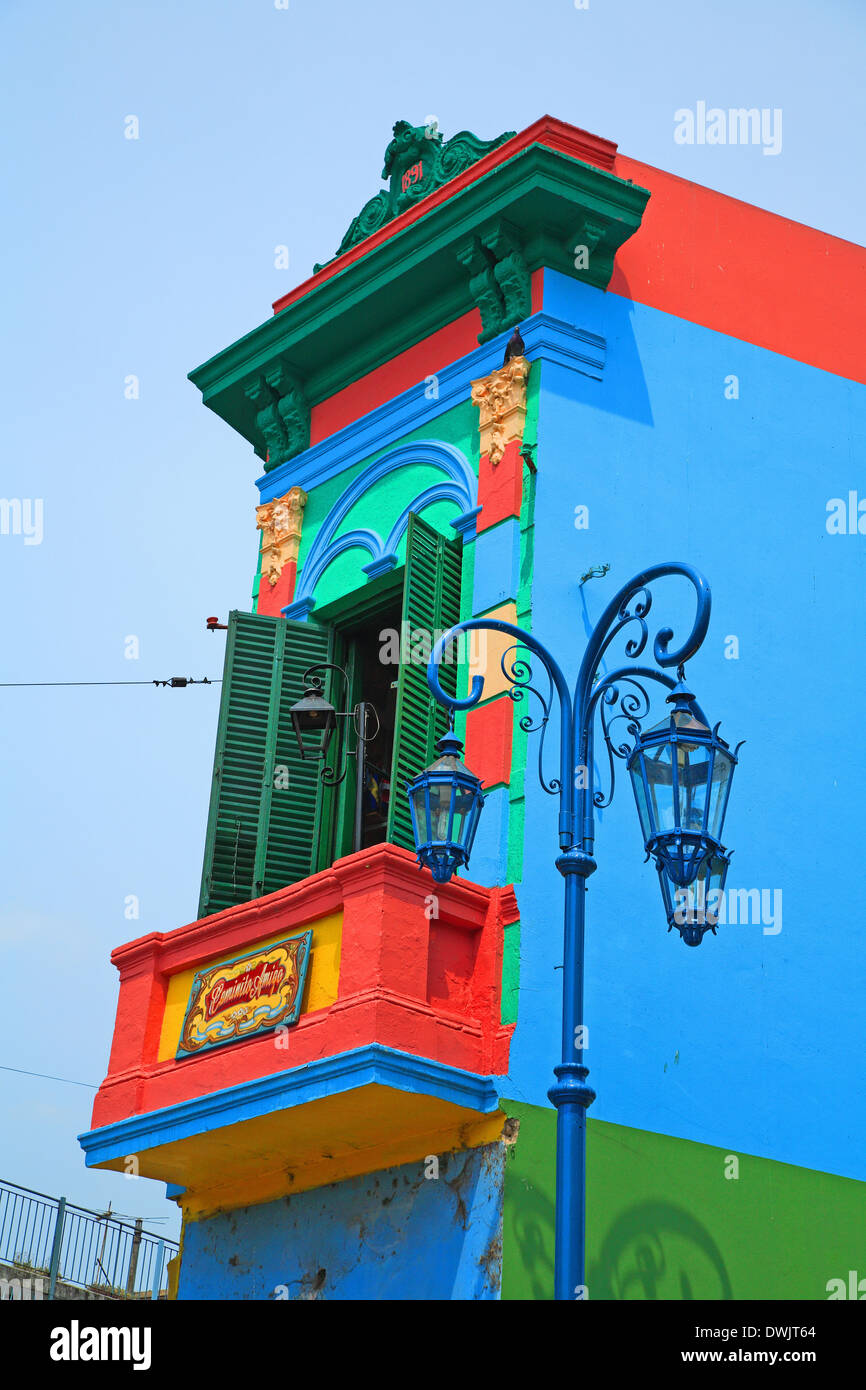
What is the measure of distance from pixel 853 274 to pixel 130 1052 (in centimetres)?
790

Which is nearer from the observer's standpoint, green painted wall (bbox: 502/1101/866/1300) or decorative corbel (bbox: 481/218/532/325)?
green painted wall (bbox: 502/1101/866/1300)

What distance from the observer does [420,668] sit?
11.5 meters

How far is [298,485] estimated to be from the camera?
13664 mm

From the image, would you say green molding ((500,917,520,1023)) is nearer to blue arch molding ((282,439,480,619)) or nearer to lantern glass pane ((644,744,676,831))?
lantern glass pane ((644,744,676,831))

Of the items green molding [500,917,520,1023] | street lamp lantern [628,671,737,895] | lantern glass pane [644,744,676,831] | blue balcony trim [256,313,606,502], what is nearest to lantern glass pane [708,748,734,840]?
street lamp lantern [628,671,737,895]

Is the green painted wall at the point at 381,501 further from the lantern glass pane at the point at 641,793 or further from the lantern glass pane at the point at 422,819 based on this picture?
the lantern glass pane at the point at 641,793

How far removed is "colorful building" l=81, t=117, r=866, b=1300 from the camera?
9781mm

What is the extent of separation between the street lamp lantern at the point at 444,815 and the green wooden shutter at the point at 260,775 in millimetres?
3757

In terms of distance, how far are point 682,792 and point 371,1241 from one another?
153 inches

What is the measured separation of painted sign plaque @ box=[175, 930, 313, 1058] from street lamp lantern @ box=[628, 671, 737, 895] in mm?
3152

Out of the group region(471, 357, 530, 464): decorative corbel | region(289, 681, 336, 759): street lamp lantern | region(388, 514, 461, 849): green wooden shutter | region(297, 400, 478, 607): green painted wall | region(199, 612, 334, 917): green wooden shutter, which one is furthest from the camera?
region(297, 400, 478, 607): green painted wall

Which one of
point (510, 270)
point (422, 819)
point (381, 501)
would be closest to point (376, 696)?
→ point (381, 501)

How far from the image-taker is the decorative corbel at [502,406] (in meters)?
11.7
